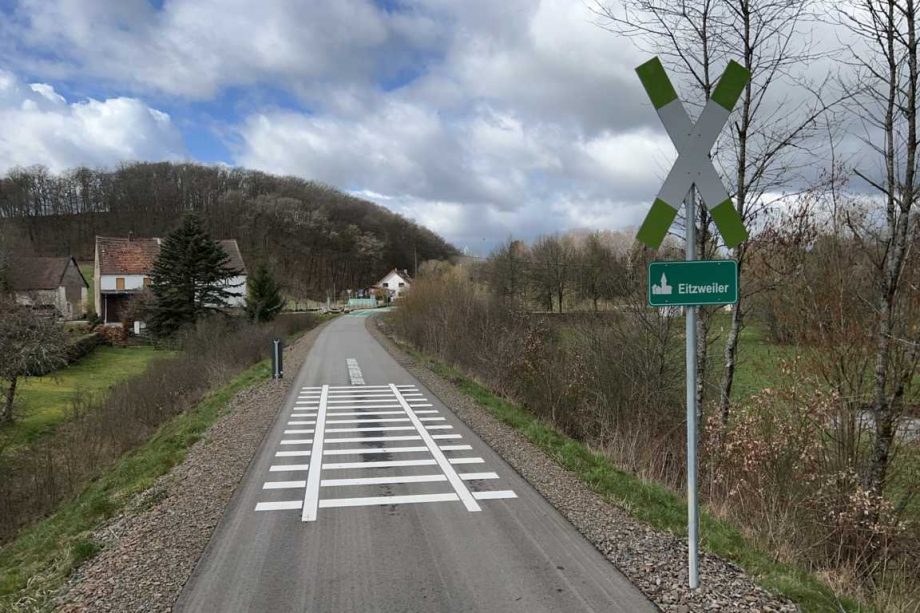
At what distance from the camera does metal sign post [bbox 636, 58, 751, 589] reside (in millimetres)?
3982

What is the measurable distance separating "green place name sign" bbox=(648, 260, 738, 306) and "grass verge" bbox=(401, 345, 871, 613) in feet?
7.94

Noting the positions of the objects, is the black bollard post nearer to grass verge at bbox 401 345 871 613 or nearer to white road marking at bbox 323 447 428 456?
white road marking at bbox 323 447 428 456

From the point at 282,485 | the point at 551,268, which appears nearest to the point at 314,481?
the point at 282,485

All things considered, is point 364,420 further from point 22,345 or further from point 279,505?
point 22,345

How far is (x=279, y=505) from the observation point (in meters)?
6.43

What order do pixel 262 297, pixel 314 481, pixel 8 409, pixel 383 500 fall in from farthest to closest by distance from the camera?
pixel 262 297
pixel 8 409
pixel 314 481
pixel 383 500

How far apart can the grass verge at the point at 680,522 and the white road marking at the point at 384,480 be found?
194 centimetres

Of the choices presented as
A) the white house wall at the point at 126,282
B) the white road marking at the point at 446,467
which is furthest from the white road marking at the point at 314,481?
the white house wall at the point at 126,282

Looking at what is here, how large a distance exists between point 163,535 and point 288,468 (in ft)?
7.59

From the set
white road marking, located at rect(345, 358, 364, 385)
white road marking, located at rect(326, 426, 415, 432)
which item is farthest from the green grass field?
white road marking, located at rect(326, 426, 415, 432)

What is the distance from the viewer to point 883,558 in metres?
5.98

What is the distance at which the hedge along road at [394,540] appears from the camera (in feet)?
14.4

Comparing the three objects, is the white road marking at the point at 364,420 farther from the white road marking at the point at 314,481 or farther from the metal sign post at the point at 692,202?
the metal sign post at the point at 692,202

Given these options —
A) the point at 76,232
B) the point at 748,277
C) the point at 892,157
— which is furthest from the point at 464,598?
the point at 76,232
